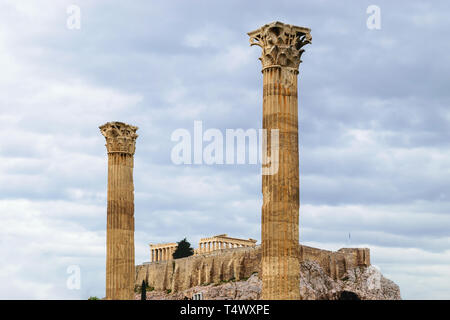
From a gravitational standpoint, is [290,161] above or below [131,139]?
below

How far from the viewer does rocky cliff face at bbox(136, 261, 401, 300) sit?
97.5 m

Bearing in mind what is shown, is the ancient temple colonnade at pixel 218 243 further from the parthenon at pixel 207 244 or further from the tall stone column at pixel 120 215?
the tall stone column at pixel 120 215

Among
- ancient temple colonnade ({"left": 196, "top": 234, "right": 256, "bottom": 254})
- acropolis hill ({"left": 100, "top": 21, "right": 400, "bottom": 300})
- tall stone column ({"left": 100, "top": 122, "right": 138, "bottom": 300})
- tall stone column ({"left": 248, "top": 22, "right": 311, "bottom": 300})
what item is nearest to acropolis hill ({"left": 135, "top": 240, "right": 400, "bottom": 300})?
ancient temple colonnade ({"left": 196, "top": 234, "right": 256, "bottom": 254})

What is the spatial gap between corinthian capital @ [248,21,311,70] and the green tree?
108990mm

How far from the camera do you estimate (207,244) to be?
132 metres

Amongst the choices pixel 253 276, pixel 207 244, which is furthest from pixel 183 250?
pixel 253 276

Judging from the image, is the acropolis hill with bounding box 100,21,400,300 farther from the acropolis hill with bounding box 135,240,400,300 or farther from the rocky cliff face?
the acropolis hill with bounding box 135,240,400,300

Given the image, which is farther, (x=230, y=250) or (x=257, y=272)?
(x=230, y=250)

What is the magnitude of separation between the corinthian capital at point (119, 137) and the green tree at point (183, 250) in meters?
93.1

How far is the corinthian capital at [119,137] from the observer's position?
139 ft
